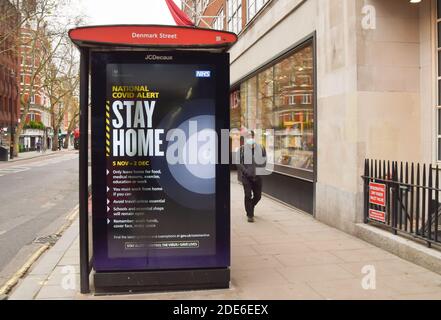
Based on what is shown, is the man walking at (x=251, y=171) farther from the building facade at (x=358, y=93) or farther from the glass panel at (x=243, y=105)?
the glass panel at (x=243, y=105)

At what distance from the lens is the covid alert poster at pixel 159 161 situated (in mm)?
4910

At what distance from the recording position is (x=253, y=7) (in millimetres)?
16141

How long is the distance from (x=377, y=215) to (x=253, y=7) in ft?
36.2

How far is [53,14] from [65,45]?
34.3ft

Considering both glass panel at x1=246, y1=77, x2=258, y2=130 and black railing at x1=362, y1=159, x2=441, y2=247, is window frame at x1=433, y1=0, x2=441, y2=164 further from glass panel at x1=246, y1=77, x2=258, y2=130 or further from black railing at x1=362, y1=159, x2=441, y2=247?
glass panel at x1=246, y1=77, x2=258, y2=130

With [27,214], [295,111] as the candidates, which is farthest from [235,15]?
[27,214]

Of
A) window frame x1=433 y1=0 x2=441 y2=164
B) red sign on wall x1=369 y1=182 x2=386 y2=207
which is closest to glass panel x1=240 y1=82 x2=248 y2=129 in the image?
window frame x1=433 y1=0 x2=441 y2=164

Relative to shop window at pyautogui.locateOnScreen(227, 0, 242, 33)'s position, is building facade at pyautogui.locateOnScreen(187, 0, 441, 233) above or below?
below

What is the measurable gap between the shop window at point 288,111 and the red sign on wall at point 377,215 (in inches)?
112

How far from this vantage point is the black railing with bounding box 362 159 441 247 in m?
6.14

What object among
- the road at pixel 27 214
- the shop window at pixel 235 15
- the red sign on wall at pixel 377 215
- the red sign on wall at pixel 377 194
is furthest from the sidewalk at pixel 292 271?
the shop window at pixel 235 15

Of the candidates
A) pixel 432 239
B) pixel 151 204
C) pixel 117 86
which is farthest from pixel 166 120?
pixel 432 239

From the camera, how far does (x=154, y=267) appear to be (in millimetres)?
5016

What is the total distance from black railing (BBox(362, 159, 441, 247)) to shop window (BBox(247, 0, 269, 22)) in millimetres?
8714
